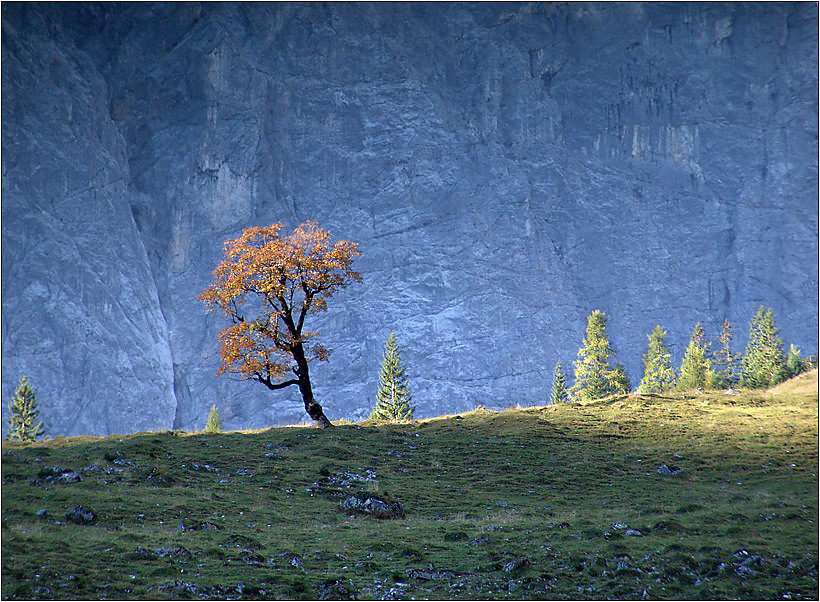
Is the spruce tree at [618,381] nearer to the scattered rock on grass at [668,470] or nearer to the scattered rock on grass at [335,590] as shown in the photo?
the scattered rock on grass at [668,470]

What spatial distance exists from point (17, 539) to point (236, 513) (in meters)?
7.20

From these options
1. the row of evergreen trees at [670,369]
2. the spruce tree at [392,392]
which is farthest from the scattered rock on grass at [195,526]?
the spruce tree at [392,392]

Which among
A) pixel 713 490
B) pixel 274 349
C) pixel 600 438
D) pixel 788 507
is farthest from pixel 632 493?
pixel 274 349

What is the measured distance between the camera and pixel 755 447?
39.1m

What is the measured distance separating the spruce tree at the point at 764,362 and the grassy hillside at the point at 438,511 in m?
38.4

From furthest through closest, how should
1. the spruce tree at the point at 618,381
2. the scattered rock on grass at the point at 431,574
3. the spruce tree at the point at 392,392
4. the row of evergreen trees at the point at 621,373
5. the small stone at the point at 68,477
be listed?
the spruce tree at the point at 392,392 → the spruce tree at the point at 618,381 → the row of evergreen trees at the point at 621,373 → the small stone at the point at 68,477 → the scattered rock on grass at the point at 431,574

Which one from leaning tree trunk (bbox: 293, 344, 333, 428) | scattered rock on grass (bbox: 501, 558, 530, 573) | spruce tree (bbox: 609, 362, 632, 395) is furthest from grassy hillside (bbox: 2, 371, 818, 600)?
spruce tree (bbox: 609, 362, 632, 395)

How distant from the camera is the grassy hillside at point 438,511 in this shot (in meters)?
20.7

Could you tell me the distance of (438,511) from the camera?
29594 mm

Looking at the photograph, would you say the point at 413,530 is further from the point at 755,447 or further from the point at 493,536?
the point at 755,447

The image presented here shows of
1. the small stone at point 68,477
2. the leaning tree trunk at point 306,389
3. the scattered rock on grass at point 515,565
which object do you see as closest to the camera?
the scattered rock on grass at point 515,565

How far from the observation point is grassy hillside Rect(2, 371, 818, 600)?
813 inches

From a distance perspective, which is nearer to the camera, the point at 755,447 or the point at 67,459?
the point at 67,459

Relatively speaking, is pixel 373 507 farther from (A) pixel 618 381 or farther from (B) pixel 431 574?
(A) pixel 618 381
